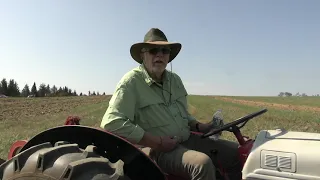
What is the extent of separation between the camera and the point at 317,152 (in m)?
2.34

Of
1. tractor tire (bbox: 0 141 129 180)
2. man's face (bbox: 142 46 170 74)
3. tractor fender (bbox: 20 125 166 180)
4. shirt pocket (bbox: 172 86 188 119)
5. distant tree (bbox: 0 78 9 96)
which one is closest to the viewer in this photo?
tractor tire (bbox: 0 141 129 180)

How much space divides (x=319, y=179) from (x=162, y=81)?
177 centimetres

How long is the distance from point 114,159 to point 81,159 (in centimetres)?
42

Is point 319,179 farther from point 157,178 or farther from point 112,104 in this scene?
point 112,104

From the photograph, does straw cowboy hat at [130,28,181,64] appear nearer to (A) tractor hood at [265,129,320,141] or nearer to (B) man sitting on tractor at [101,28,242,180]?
(B) man sitting on tractor at [101,28,242,180]

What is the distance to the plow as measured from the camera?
225 centimetres

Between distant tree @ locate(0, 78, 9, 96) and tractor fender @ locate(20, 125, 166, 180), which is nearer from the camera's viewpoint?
tractor fender @ locate(20, 125, 166, 180)

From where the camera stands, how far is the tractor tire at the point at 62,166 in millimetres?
2164

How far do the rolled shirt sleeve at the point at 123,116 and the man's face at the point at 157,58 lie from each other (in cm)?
38

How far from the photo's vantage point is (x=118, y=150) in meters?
2.60

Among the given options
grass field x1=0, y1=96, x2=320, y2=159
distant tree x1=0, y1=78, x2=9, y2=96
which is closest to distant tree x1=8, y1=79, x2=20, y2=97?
distant tree x1=0, y1=78, x2=9, y2=96

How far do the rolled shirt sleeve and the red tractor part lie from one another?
23 centimetres

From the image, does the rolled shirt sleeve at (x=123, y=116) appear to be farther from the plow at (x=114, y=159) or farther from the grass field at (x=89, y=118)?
the grass field at (x=89, y=118)

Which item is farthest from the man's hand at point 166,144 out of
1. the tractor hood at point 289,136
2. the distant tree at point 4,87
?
the distant tree at point 4,87
